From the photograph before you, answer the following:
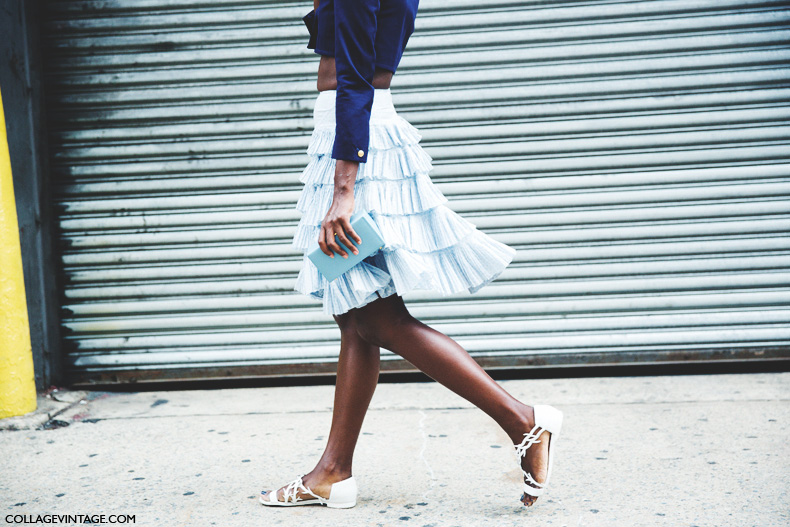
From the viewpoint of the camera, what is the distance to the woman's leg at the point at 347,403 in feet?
7.04

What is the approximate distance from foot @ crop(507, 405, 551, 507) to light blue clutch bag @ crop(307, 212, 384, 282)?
25.4 inches

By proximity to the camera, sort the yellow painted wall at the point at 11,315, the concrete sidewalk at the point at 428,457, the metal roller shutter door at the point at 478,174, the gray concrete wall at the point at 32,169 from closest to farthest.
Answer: the concrete sidewalk at the point at 428,457 → the yellow painted wall at the point at 11,315 → the gray concrete wall at the point at 32,169 → the metal roller shutter door at the point at 478,174

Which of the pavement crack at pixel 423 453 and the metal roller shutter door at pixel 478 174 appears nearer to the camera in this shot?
the pavement crack at pixel 423 453

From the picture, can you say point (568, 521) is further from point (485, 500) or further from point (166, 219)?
point (166, 219)

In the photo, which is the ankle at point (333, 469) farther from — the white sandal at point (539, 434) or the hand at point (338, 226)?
the hand at point (338, 226)

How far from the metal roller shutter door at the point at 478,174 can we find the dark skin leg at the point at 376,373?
1488 mm

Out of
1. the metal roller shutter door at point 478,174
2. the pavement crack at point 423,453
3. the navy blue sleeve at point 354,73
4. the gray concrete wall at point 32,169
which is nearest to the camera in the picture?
the navy blue sleeve at point 354,73

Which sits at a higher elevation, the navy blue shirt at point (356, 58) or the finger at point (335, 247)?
the navy blue shirt at point (356, 58)

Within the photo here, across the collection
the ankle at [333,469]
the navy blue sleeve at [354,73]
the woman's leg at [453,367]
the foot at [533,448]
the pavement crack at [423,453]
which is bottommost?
the pavement crack at [423,453]

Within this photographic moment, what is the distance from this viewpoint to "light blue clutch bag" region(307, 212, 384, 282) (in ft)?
6.26

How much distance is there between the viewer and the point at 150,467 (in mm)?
2572

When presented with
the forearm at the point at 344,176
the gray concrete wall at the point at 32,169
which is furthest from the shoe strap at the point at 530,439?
the gray concrete wall at the point at 32,169

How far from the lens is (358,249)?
6.26 feet

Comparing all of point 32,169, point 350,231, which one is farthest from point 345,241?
point 32,169
